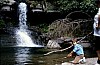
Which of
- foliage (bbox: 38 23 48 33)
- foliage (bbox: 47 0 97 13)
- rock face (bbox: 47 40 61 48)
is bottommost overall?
rock face (bbox: 47 40 61 48)

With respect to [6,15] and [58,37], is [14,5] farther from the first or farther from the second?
[58,37]

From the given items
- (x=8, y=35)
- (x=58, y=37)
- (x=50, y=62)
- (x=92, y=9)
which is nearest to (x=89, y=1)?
(x=92, y=9)

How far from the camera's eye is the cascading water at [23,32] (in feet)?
83.3

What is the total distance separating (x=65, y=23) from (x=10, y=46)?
18.1 ft

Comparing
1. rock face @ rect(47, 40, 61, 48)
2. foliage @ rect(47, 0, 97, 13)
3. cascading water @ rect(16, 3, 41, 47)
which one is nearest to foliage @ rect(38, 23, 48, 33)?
cascading water @ rect(16, 3, 41, 47)

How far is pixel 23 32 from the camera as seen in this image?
27.8m

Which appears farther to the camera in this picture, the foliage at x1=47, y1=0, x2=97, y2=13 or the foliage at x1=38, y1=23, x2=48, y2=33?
the foliage at x1=38, y1=23, x2=48, y2=33

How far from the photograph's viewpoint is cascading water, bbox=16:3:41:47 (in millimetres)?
25383

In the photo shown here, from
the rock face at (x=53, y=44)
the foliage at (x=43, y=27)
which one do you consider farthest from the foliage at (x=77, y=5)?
the rock face at (x=53, y=44)

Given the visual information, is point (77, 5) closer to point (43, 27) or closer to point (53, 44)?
point (43, 27)

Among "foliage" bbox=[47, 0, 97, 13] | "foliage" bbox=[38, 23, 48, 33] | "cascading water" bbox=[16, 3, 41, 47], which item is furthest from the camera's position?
"foliage" bbox=[38, 23, 48, 33]

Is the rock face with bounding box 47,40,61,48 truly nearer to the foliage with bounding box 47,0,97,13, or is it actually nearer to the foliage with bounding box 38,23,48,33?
the foliage with bounding box 47,0,97,13

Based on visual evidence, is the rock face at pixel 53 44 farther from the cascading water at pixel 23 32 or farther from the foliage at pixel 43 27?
the foliage at pixel 43 27

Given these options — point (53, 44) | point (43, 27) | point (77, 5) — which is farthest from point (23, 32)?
point (53, 44)
